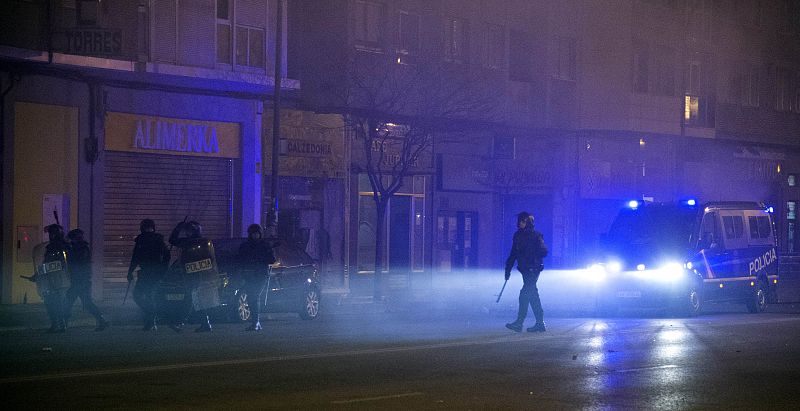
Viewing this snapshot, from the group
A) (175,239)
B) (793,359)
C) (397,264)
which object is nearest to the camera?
(793,359)

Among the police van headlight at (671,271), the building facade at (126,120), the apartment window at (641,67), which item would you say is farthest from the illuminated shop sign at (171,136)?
the apartment window at (641,67)

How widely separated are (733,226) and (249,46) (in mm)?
12549

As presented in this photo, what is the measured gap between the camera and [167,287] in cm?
1878

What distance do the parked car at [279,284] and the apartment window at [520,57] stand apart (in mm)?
18893

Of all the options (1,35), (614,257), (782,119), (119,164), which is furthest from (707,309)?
(782,119)

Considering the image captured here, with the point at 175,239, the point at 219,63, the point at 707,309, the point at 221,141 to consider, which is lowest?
the point at 707,309

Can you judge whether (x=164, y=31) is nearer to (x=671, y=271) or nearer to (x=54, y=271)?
(x=54, y=271)

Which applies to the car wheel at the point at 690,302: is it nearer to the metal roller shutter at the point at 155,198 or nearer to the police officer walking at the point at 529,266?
the police officer walking at the point at 529,266

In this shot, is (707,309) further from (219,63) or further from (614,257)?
(219,63)

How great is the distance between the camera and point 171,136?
2834cm

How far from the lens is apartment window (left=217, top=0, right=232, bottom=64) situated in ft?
95.2

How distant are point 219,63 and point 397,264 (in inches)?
382

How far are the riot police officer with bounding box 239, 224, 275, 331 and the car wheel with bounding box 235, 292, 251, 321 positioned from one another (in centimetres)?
109

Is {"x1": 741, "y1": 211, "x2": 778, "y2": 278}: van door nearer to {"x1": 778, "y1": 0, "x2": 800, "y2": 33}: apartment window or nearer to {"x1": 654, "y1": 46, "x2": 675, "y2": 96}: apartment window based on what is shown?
{"x1": 654, "y1": 46, "x2": 675, "y2": 96}: apartment window
